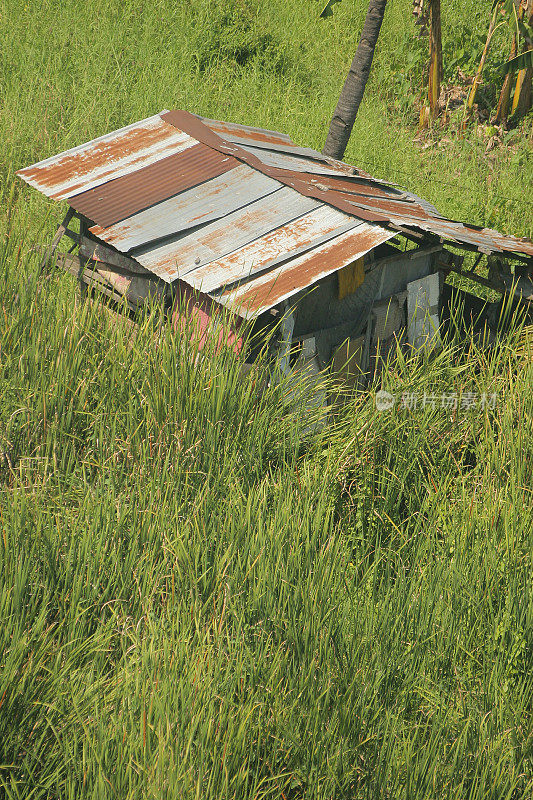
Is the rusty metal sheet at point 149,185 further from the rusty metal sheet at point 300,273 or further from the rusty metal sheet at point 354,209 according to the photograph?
the rusty metal sheet at point 300,273

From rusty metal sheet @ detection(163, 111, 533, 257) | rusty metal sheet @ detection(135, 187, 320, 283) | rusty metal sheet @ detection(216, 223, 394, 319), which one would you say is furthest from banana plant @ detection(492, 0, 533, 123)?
rusty metal sheet @ detection(216, 223, 394, 319)

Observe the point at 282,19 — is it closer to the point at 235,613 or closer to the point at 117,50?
the point at 117,50

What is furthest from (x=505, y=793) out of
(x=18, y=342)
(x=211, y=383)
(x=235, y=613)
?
(x=18, y=342)

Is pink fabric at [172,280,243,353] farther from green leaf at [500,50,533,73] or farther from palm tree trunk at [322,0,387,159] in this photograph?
green leaf at [500,50,533,73]

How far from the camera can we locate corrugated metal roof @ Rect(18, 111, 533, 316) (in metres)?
5.47

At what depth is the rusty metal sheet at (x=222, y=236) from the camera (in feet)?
18.4

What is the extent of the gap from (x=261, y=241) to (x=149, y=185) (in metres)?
1.41

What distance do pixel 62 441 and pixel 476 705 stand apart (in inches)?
98.9

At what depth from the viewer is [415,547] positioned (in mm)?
4148

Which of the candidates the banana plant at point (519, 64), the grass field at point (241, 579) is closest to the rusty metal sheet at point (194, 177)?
the grass field at point (241, 579)

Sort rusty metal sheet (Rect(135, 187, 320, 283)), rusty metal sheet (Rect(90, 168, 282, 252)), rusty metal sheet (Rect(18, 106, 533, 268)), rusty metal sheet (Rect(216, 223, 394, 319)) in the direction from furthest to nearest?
1. rusty metal sheet (Rect(18, 106, 533, 268))
2. rusty metal sheet (Rect(90, 168, 282, 252))
3. rusty metal sheet (Rect(135, 187, 320, 283))
4. rusty metal sheet (Rect(216, 223, 394, 319))

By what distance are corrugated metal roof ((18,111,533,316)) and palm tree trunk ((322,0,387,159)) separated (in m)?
2.10

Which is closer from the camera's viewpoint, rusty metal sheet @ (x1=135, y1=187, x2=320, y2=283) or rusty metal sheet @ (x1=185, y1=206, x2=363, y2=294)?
rusty metal sheet @ (x1=185, y1=206, x2=363, y2=294)

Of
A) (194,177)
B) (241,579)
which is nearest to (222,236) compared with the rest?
(194,177)
